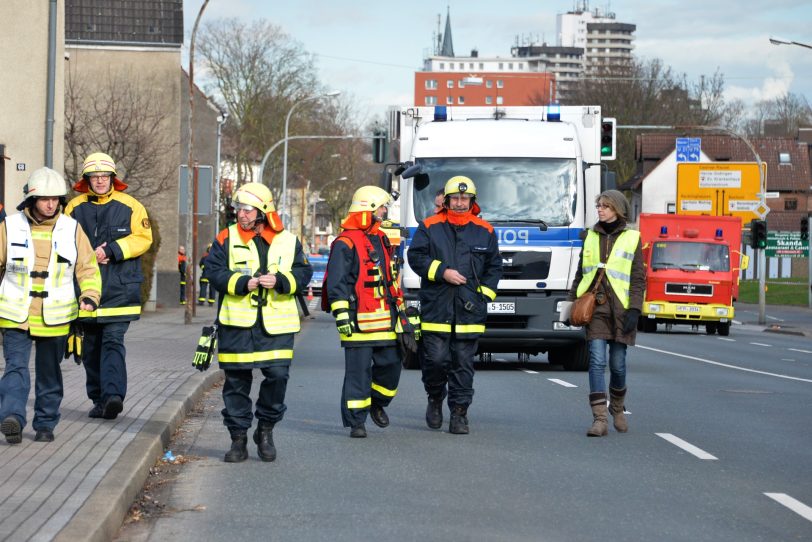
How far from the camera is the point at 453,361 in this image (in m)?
11.1

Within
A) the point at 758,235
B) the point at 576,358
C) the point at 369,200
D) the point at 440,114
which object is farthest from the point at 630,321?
the point at 758,235

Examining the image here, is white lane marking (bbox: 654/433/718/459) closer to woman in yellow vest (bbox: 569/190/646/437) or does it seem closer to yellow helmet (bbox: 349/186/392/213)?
woman in yellow vest (bbox: 569/190/646/437)

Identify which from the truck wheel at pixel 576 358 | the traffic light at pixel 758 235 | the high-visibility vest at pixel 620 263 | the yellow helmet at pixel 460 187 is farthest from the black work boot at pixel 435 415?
the traffic light at pixel 758 235

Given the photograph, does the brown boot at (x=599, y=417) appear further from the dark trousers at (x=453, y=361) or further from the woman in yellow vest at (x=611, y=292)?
the dark trousers at (x=453, y=361)

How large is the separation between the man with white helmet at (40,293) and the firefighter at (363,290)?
1.87 meters

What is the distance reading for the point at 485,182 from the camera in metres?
17.7

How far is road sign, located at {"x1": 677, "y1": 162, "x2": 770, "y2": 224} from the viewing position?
54.8m

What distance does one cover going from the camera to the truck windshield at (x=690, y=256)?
34344 mm

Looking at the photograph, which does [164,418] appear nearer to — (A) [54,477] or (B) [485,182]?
(A) [54,477]

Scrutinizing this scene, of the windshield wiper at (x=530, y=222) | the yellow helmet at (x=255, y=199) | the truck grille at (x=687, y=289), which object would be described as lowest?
the truck grille at (x=687, y=289)

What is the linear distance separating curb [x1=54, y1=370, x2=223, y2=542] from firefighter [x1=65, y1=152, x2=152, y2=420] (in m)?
0.44

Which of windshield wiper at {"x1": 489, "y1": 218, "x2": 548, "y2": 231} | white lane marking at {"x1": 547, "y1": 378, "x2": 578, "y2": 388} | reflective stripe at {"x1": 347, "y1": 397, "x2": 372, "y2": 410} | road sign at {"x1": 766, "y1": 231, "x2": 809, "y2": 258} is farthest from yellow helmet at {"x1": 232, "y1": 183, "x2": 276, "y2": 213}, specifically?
road sign at {"x1": 766, "y1": 231, "x2": 809, "y2": 258}

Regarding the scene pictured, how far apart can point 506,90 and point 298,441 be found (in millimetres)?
170377

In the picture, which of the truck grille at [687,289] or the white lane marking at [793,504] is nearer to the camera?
the white lane marking at [793,504]
